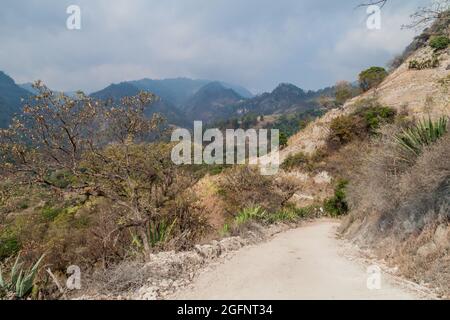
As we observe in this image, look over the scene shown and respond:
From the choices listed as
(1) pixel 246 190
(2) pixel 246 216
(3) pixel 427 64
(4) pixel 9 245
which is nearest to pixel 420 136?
(2) pixel 246 216

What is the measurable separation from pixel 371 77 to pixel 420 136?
171 ft

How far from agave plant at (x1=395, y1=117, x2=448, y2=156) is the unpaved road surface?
3.45m

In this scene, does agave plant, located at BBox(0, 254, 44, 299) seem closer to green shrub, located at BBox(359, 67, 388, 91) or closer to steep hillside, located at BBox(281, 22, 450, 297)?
steep hillside, located at BBox(281, 22, 450, 297)

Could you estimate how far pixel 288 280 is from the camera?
22.8 feet

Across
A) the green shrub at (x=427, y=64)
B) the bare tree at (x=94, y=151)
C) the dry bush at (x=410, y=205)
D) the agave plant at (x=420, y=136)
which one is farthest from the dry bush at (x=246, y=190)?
the green shrub at (x=427, y=64)

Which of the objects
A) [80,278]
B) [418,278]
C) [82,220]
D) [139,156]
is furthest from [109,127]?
[82,220]

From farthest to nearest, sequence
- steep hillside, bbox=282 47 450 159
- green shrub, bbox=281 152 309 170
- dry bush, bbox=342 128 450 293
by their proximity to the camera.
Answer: green shrub, bbox=281 152 309 170 → steep hillside, bbox=282 47 450 159 → dry bush, bbox=342 128 450 293

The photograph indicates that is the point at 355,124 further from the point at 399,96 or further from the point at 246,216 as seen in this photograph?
the point at 246,216

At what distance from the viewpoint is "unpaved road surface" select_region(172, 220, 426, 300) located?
6043 mm

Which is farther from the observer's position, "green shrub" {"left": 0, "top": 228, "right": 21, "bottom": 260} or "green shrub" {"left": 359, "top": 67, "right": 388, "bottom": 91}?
"green shrub" {"left": 359, "top": 67, "right": 388, "bottom": 91}

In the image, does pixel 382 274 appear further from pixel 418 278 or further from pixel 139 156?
pixel 139 156

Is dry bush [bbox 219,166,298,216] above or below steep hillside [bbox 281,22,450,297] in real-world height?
below

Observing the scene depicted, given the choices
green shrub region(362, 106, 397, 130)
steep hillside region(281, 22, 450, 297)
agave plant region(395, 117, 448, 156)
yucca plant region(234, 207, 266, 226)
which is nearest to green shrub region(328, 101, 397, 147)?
green shrub region(362, 106, 397, 130)

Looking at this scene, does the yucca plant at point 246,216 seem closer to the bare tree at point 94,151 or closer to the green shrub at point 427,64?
A: the bare tree at point 94,151
